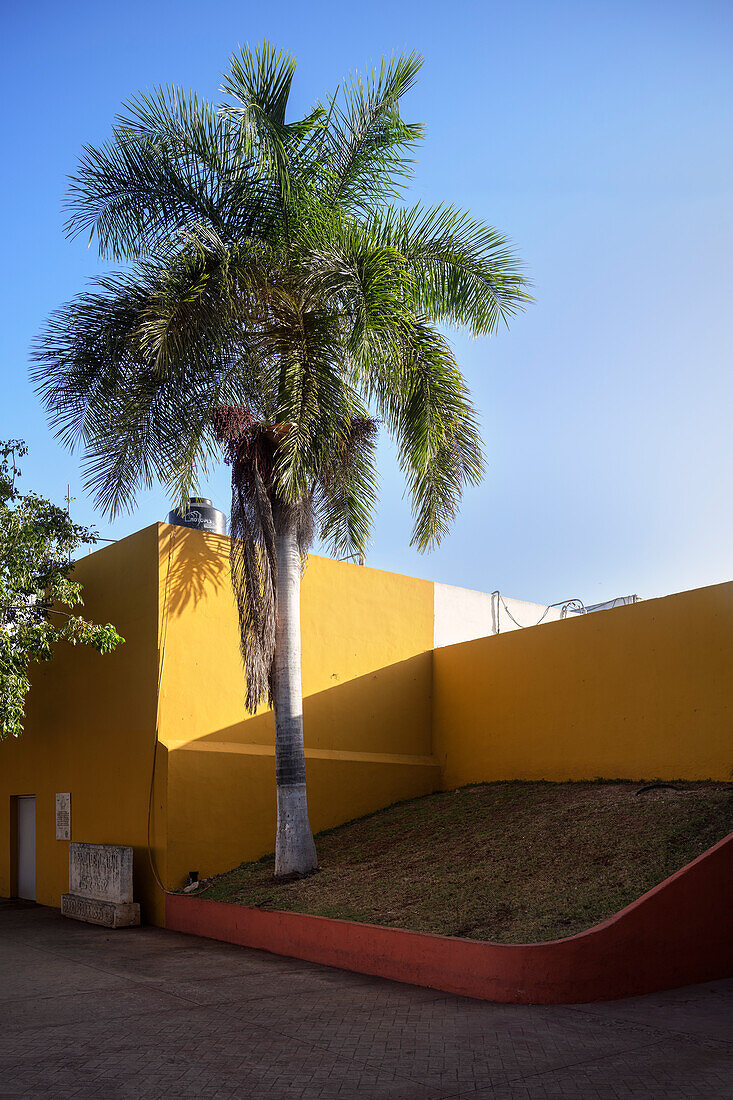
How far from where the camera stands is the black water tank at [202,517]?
16.0m

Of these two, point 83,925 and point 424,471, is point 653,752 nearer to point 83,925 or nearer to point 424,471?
point 424,471

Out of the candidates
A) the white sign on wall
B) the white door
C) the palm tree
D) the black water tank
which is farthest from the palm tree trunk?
the white door

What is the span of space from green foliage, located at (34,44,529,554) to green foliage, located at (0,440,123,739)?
56.7 inches

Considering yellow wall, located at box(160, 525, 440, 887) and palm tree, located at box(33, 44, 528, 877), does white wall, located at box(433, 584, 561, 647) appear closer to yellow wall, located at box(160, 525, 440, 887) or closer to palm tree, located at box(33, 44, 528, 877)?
yellow wall, located at box(160, 525, 440, 887)

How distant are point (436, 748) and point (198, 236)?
975 centimetres

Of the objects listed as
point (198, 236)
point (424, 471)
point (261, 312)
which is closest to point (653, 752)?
point (424, 471)

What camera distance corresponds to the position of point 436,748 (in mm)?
16453

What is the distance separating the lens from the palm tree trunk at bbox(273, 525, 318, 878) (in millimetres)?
11656

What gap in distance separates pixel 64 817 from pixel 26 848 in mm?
2239

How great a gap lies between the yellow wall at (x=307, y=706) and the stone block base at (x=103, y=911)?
725 mm

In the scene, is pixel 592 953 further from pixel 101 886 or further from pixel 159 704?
pixel 101 886

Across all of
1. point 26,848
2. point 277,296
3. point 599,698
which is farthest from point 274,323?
point 26,848

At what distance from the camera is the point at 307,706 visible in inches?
586

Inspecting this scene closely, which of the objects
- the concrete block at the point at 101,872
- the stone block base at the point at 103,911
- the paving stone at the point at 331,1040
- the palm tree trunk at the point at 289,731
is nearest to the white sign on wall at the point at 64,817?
the concrete block at the point at 101,872
